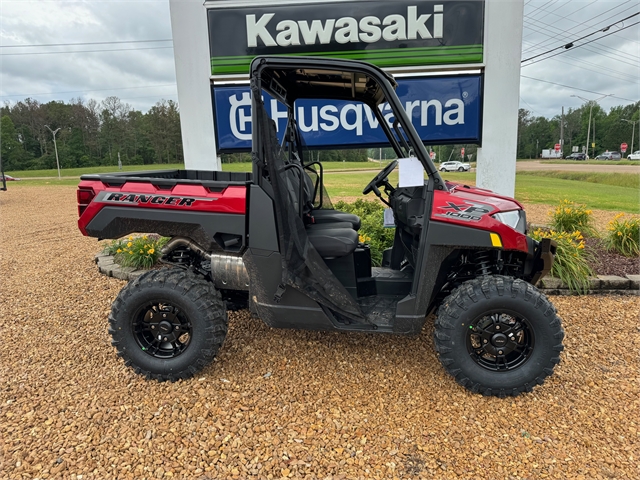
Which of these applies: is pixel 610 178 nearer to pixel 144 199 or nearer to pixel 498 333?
pixel 498 333

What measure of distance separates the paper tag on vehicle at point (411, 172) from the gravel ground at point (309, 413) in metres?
1.24

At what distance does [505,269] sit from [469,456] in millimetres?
1269

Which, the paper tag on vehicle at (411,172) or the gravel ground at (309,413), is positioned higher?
the paper tag on vehicle at (411,172)

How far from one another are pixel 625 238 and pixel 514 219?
361 centimetres

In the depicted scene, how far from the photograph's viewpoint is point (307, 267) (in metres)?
2.46

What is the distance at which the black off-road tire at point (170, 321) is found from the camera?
8.20ft

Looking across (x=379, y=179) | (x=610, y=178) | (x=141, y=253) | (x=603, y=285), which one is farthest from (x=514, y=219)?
(x=610, y=178)

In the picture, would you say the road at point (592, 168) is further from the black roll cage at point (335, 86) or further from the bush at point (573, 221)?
the black roll cage at point (335, 86)

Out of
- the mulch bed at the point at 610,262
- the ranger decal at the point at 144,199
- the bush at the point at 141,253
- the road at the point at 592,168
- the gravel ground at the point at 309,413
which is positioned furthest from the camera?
the road at the point at 592,168

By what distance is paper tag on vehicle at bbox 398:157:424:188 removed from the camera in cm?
238

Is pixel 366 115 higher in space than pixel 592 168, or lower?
higher

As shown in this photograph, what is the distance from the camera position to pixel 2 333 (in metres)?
3.29

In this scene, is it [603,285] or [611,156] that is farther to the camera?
[611,156]

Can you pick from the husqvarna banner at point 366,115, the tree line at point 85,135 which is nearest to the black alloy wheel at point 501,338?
the husqvarna banner at point 366,115
